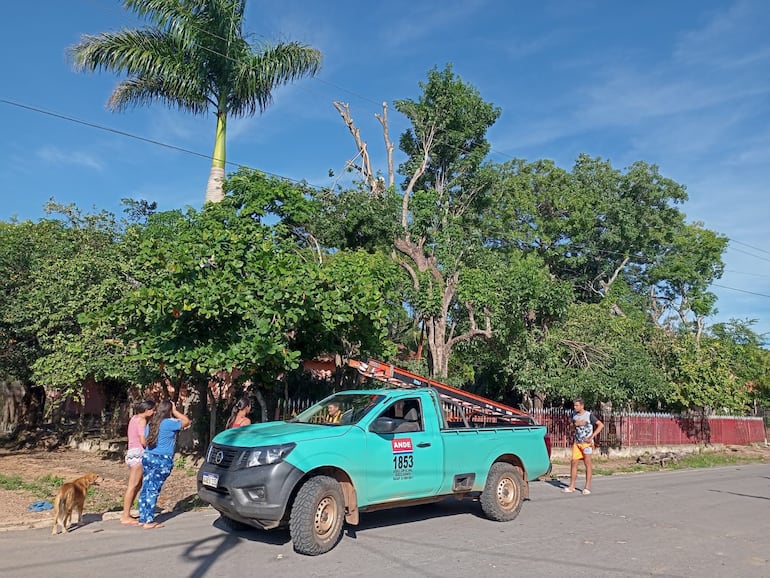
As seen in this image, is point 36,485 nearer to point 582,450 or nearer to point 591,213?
point 582,450

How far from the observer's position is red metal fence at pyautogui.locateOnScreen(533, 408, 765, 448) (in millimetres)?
20594

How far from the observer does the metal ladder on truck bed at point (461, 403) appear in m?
10.3

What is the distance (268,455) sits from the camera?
22.4 feet

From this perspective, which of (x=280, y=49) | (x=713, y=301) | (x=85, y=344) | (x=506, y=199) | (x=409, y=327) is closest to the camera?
(x=85, y=344)

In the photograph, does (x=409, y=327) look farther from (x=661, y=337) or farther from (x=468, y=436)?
(x=468, y=436)

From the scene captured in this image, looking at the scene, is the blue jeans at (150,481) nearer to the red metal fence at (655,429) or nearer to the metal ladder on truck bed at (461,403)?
the metal ladder on truck bed at (461,403)

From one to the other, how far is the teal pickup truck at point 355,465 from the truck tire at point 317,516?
0.04 ft

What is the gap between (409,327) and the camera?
22109 millimetres

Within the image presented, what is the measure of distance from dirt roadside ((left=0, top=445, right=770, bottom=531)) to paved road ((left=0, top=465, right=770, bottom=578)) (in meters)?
1.14

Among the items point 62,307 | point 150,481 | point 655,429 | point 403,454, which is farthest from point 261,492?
point 655,429

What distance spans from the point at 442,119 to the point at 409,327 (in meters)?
8.74

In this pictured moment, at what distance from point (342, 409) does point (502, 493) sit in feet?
9.07

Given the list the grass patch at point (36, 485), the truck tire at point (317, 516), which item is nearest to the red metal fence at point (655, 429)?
the grass patch at point (36, 485)

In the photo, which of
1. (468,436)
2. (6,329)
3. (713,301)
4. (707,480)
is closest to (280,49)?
(6,329)
